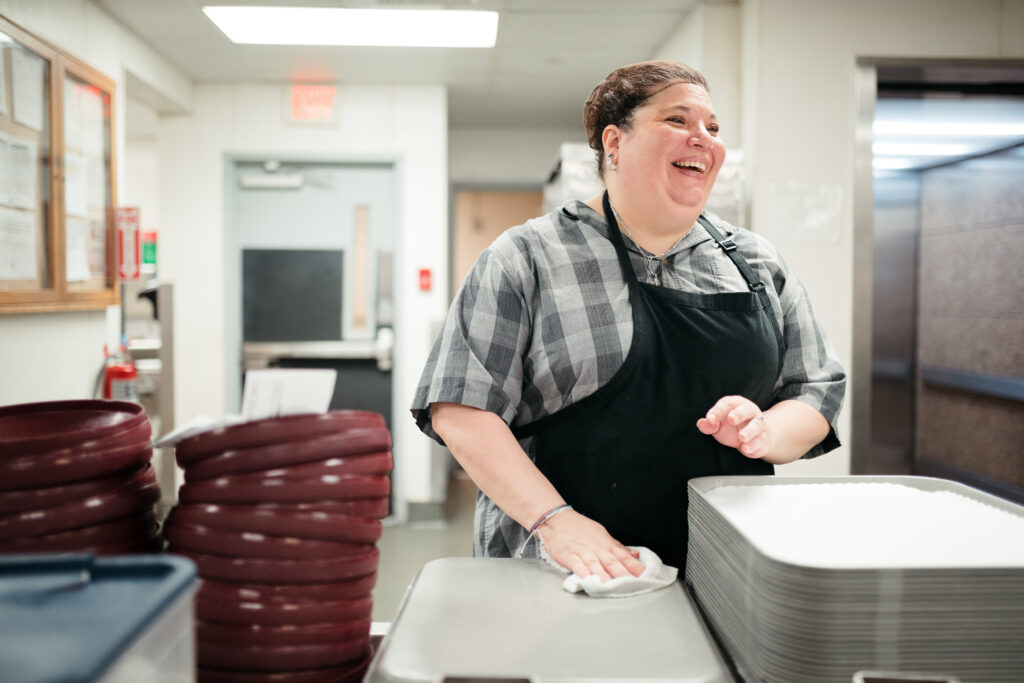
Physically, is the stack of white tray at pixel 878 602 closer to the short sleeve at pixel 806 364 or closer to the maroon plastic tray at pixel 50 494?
the short sleeve at pixel 806 364

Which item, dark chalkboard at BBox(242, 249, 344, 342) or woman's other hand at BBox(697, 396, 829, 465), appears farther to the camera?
dark chalkboard at BBox(242, 249, 344, 342)

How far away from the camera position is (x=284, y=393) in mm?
717

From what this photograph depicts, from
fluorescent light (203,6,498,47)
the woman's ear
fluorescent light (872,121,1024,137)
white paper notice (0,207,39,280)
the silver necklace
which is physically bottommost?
the silver necklace

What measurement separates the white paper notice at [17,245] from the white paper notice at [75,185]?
24cm

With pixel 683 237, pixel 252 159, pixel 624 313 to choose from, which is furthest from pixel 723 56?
pixel 252 159

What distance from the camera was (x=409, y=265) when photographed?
4355 millimetres

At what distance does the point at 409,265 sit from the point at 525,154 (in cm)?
178

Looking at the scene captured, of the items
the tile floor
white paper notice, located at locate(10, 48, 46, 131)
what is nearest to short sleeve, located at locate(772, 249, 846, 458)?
the tile floor

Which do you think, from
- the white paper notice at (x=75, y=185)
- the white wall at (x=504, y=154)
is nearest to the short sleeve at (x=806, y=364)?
the white paper notice at (x=75, y=185)

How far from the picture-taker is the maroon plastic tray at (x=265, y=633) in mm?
682

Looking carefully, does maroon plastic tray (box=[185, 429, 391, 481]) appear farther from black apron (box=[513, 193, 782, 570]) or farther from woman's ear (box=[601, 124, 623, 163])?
woman's ear (box=[601, 124, 623, 163])

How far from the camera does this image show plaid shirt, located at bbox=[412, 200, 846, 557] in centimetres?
112

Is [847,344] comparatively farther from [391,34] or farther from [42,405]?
[42,405]

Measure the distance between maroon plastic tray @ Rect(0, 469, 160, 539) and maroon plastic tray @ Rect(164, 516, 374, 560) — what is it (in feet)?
0.23
